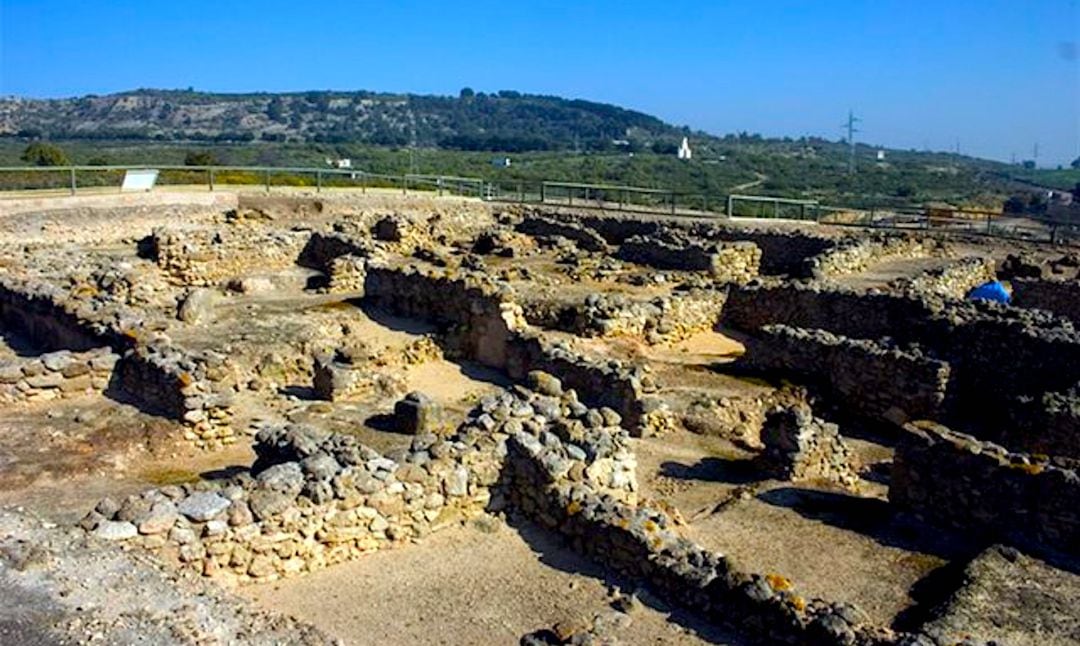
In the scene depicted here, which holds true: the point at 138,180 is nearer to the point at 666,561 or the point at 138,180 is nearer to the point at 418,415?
the point at 418,415

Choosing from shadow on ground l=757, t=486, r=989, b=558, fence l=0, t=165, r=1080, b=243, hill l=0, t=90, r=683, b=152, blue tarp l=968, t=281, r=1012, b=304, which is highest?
hill l=0, t=90, r=683, b=152

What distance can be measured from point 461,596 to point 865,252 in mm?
19693

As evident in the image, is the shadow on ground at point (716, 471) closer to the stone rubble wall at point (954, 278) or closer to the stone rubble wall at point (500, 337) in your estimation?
the stone rubble wall at point (500, 337)

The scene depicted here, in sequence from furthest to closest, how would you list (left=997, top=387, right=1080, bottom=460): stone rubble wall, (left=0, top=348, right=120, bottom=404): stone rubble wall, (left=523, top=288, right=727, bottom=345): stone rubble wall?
(left=523, top=288, right=727, bottom=345): stone rubble wall → (left=997, top=387, right=1080, bottom=460): stone rubble wall → (left=0, top=348, right=120, bottom=404): stone rubble wall

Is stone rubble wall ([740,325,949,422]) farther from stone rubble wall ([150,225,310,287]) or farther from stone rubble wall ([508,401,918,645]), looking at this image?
stone rubble wall ([150,225,310,287])

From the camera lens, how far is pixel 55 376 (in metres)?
13.3

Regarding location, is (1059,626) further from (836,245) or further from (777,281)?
(836,245)

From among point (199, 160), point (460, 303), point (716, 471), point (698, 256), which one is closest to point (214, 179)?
point (199, 160)

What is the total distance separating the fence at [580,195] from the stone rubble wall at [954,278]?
19.2ft

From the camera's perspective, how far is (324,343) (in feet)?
55.5

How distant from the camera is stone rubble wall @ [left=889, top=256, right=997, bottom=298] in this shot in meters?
21.8

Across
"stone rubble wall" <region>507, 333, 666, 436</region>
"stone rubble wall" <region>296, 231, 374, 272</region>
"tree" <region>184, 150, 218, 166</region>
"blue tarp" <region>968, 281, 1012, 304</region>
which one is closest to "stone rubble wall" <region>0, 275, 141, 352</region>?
"stone rubble wall" <region>507, 333, 666, 436</region>

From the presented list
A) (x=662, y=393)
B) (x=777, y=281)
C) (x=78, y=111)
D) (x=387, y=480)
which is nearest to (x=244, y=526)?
(x=387, y=480)

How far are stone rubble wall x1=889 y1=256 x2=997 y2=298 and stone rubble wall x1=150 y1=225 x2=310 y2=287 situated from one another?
1505 cm
